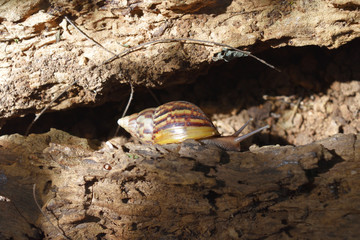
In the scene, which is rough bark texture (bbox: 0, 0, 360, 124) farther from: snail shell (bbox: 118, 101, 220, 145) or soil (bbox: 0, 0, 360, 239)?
snail shell (bbox: 118, 101, 220, 145)

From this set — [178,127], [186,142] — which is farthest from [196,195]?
[178,127]

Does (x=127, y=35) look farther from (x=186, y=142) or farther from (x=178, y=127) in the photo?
(x=186, y=142)

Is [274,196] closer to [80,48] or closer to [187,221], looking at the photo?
[187,221]

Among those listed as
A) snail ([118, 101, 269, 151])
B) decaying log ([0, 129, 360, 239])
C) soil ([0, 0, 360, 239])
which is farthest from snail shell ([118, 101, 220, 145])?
decaying log ([0, 129, 360, 239])

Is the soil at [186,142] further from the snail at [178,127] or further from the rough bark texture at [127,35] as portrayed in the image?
the snail at [178,127]

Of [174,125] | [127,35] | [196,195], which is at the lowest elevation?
[196,195]

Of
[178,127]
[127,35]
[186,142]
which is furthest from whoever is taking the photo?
[178,127]
